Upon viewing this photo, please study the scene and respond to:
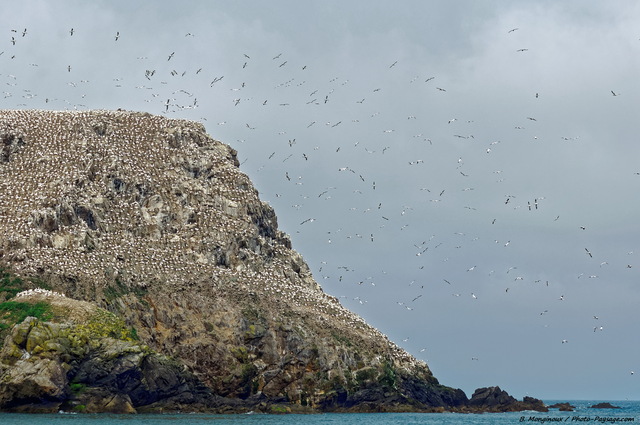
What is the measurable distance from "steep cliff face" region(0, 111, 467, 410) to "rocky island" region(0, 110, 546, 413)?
0.70 feet

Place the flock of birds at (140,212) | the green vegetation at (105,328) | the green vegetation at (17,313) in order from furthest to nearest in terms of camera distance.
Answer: the flock of birds at (140,212)
the green vegetation at (17,313)
the green vegetation at (105,328)

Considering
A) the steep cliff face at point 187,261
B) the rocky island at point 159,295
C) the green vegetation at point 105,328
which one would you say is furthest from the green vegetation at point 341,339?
the green vegetation at point 105,328

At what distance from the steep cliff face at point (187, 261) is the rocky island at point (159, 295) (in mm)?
214

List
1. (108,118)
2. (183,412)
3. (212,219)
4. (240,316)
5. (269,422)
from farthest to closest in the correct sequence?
(108,118) < (212,219) < (240,316) < (183,412) < (269,422)

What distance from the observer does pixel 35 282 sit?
121250mm

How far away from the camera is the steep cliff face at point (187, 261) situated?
12338 cm

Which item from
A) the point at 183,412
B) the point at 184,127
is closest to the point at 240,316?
the point at 183,412

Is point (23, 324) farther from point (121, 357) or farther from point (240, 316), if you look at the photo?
point (240, 316)

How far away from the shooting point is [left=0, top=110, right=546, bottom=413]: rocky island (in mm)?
109625

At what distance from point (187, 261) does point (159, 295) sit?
8.56 m

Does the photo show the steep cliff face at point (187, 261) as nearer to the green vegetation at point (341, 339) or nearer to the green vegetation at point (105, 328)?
the green vegetation at point (341, 339)

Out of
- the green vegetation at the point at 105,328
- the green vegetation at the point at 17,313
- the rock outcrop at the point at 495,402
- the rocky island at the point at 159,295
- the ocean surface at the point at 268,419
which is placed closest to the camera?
the ocean surface at the point at 268,419

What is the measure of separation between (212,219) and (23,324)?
38.8 metres

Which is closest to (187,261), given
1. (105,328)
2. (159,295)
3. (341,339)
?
(159,295)
